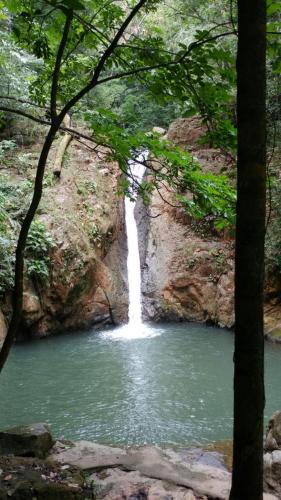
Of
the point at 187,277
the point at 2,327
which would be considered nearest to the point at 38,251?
the point at 2,327

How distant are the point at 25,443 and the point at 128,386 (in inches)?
140

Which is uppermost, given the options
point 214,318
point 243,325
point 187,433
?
point 243,325

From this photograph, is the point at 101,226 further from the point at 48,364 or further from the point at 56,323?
the point at 48,364

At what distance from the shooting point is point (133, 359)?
901 centimetres

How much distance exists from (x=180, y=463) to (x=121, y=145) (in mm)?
3142

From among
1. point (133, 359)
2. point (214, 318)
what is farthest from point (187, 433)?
point (214, 318)

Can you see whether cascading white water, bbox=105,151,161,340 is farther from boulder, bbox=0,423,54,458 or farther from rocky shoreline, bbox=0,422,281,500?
boulder, bbox=0,423,54,458

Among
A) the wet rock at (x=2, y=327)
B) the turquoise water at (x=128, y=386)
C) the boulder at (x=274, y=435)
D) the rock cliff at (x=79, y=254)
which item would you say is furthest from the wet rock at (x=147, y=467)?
the rock cliff at (x=79, y=254)

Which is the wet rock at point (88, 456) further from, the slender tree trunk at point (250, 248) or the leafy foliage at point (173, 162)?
the slender tree trunk at point (250, 248)

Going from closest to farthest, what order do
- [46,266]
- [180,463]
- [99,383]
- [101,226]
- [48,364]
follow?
[180,463] → [99,383] → [48,364] → [46,266] → [101,226]

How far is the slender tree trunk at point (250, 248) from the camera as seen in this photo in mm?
1629

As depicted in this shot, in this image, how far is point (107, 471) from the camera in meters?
3.98

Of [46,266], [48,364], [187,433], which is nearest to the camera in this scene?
[187,433]

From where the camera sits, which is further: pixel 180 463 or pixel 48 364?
pixel 48 364
